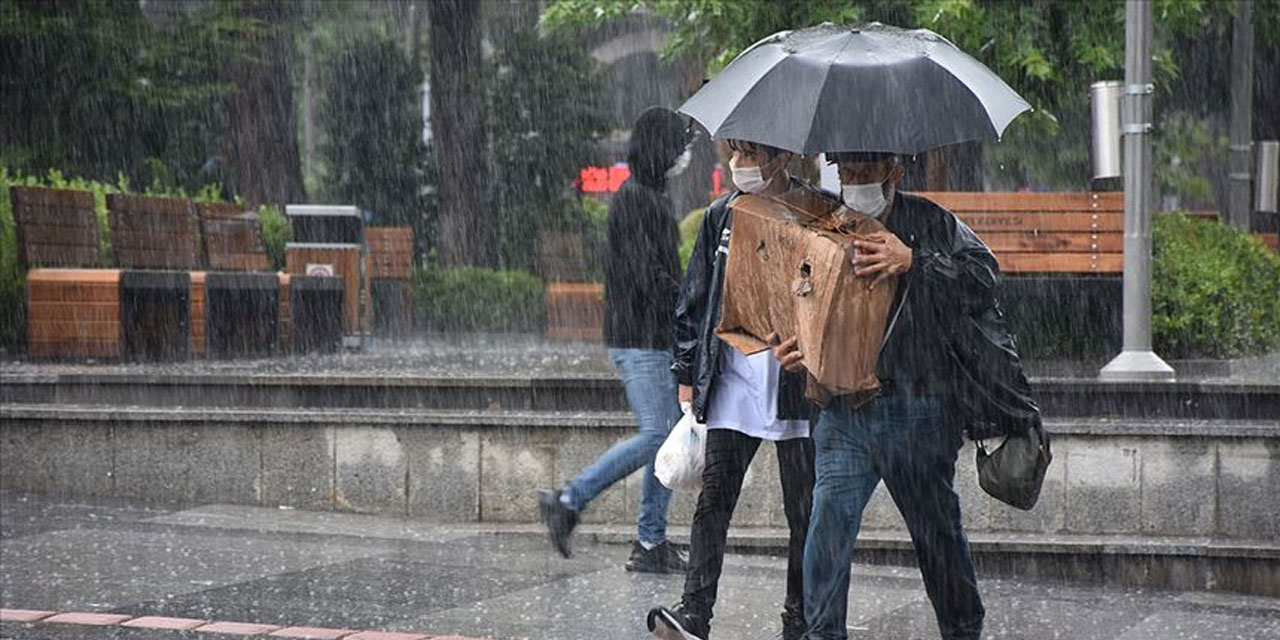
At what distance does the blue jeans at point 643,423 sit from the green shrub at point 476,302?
1466 centimetres

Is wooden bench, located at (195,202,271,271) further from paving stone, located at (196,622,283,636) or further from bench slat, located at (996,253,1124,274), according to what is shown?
paving stone, located at (196,622,283,636)

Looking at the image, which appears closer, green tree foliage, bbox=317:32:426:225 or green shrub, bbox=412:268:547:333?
green shrub, bbox=412:268:547:333

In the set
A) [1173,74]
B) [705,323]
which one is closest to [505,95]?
[1173,74]

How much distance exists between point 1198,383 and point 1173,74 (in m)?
8.69

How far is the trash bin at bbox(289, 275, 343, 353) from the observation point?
17.4m

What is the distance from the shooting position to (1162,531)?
973 centimetres

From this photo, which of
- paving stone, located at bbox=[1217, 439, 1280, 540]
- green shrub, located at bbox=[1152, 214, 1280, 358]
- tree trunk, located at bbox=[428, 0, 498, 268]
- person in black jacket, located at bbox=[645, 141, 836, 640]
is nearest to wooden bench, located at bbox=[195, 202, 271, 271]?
tree trunk, located at bbox=[428, 0, 498, 268]

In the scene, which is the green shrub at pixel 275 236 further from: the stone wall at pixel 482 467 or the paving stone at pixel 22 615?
the paving stone at pixel 22 615

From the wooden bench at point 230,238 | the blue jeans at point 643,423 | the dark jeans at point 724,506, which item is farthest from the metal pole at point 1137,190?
the wooden bench at point 230,238

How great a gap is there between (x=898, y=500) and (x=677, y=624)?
92 cm

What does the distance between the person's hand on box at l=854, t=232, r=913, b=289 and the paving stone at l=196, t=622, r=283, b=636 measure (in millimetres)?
3031

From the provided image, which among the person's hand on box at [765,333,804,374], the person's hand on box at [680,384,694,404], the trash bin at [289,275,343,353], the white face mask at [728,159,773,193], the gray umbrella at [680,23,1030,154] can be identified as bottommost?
the trash bin at [289,275,343,353]

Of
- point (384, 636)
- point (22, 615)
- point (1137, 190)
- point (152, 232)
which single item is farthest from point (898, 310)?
point (152, 232)

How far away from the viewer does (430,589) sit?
8758 mm
